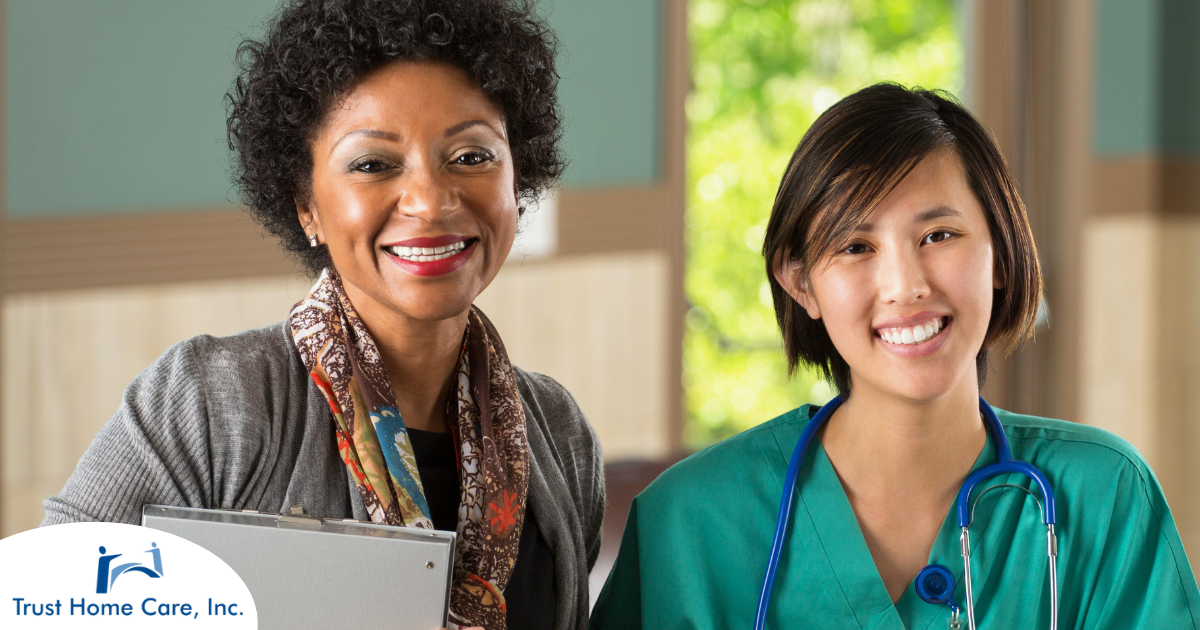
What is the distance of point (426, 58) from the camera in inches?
52.9

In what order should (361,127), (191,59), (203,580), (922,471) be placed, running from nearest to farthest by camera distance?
(203,580) → (361,127) → (922,471) → (191,59)

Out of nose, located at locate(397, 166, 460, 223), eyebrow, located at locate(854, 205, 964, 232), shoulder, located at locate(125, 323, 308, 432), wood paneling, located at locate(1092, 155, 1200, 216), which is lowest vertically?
shoulder, located at locate(125, 323, 308, 432)

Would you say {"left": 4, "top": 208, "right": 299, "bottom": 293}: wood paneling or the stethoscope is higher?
{"left": 4, "top": 208, "right": 299, "bottom": 293}: wood paneling

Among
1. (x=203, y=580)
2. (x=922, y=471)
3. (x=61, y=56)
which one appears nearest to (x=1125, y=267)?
(x=922, y=471)

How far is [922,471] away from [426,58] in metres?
→ 0.80

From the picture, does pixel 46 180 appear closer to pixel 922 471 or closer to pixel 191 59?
pixel 191 59

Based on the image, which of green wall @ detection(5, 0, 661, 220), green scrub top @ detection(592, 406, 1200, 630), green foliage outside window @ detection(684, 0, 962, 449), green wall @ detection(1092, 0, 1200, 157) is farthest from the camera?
green wall @ detection(1092, 0, 1200, 157)

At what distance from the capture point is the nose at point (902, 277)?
133cm

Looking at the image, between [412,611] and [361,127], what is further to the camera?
[361,127]

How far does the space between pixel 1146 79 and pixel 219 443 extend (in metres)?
4.10

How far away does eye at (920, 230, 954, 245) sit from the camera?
1362mm

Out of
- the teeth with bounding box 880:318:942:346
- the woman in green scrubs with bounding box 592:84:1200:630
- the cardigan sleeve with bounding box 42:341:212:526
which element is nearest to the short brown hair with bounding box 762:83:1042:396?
the woman in green scrubs with bounding box 592:84:1200:630

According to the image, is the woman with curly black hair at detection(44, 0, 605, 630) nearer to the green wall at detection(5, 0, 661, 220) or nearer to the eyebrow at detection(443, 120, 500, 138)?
the eyebrow at detection(443, 120, 500, 138)

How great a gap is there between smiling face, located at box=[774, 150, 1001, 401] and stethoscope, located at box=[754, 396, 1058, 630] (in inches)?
5.1
